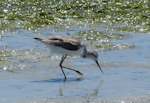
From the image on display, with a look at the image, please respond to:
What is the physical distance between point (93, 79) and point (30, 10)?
7002mm

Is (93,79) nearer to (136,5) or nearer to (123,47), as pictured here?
(123,47)

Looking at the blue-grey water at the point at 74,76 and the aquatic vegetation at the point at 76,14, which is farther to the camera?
the aquatic vegetation at the point at 76,14

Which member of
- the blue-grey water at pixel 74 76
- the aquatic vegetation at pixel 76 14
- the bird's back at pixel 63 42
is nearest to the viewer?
the blue-grey water at pixel 74 76

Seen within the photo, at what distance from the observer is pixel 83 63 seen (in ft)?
26.2

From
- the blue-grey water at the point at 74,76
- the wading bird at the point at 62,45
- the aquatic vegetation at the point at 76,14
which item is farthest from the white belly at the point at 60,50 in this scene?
the aquatic vegetation at the point at 76,14

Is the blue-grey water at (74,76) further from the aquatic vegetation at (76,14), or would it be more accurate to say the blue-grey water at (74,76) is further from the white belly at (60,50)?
the aquatic vegetation at (76,14)

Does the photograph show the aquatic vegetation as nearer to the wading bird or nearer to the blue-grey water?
the blue-grey water

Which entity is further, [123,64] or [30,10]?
[30,10]

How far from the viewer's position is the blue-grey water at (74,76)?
5500 mm

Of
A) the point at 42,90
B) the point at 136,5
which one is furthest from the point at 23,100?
the point at 136,5

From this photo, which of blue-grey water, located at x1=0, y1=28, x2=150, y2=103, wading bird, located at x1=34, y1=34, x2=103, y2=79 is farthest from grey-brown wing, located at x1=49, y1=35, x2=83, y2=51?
blue-grey water, located at x1=0, y1=28, x2=150, y2=103

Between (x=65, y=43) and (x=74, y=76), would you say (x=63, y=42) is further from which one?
(x=74, y=76)

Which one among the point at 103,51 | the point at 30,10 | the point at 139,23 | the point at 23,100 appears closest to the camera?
the point at 23,100

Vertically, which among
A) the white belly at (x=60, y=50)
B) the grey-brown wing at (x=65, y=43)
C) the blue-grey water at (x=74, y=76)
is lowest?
the blue-grey water at (x=74, y=76)
